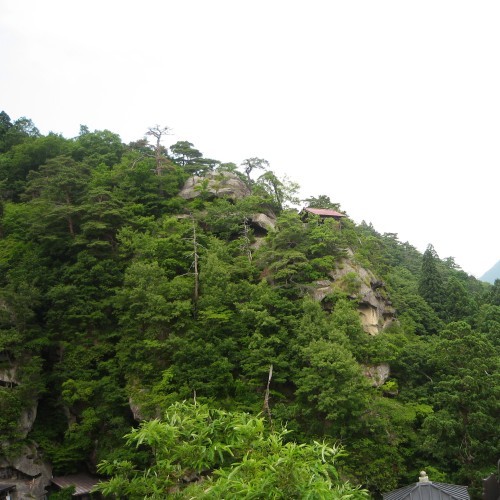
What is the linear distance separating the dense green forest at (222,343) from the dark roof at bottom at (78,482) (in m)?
0.38

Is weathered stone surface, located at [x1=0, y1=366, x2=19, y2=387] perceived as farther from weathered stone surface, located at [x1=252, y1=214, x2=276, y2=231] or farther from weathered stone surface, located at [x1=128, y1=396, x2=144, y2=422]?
weathered stone surface, located at [x1=252, y1=214, x2=276, y2=231]

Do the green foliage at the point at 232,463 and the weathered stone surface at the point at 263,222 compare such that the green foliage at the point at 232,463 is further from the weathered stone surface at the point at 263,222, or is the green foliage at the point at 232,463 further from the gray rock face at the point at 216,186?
the gray rock face at the point at 216,186

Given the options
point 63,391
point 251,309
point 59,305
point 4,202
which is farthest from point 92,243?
point 4,202

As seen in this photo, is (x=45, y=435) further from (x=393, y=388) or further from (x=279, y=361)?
(x=393, y=388)

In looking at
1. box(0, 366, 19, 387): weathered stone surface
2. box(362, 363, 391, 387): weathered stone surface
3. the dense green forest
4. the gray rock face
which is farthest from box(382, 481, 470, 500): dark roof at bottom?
the gray rock face

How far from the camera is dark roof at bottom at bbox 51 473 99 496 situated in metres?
16.0

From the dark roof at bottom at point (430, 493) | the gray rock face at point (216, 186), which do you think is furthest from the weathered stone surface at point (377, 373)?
the gray rock face at point (216, 186)

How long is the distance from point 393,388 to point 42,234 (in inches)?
752

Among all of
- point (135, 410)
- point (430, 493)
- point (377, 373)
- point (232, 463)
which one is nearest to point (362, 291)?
point (377, 373)

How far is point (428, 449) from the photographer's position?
15305mm

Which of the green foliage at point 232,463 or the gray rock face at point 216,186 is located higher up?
the gray rock face at point 216,186

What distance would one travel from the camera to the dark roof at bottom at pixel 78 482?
629 inches

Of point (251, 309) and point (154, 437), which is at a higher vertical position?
point (251, 309)

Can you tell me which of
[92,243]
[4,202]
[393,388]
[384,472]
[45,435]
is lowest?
[45,435]
